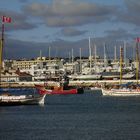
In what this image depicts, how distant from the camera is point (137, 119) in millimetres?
64500

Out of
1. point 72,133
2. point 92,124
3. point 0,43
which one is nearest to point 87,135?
point 72,133

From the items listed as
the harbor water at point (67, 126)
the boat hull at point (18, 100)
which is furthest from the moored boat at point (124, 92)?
the harbor water at point (67, 126)

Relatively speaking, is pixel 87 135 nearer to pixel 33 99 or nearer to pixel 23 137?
pixel 23 137

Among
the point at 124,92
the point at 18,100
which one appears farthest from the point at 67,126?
the point at 124,92

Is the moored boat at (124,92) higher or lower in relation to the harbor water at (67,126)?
higher

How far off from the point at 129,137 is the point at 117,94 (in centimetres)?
7456

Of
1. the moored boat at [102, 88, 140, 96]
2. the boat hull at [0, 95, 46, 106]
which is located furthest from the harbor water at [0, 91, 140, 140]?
the moored boat at [102, 88, 140, 96]

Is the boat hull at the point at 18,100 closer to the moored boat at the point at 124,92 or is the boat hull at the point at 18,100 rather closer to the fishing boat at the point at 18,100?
the fishing boat at the point at 18,100

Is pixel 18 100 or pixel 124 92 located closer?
pixel 18 100

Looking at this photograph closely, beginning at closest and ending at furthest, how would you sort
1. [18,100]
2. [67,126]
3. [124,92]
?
[67,126], [18,100], [124,92]

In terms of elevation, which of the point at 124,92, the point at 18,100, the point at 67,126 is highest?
the point at 124,92

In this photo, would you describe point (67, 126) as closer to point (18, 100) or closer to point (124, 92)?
point (18, 100)

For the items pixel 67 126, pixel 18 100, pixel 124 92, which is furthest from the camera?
pixel 124 92

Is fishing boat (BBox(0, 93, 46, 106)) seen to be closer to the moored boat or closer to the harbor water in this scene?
the harbor water
